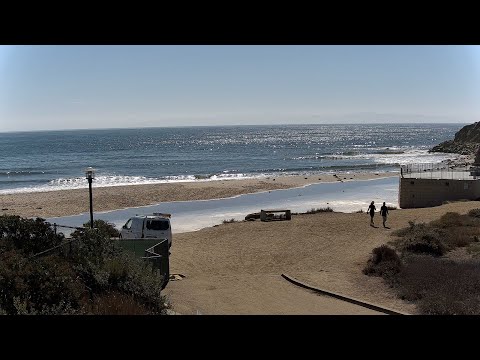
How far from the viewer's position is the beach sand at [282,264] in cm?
979

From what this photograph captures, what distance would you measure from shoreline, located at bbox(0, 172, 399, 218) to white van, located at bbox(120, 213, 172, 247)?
47.0ft

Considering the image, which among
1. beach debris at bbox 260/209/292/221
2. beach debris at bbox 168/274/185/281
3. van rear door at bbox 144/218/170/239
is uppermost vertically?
van rear door at bbox 144/218/170/239

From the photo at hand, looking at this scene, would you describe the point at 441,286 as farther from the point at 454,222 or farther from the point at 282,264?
the point at 454,222

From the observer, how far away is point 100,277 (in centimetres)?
702

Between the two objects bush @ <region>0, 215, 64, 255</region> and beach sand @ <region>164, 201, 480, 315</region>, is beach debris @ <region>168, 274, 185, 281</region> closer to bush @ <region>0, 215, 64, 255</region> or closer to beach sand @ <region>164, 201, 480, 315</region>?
beach sand @ <region>164, 201, 480, 315</region>

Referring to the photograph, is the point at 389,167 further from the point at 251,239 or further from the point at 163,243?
the point at 163,243

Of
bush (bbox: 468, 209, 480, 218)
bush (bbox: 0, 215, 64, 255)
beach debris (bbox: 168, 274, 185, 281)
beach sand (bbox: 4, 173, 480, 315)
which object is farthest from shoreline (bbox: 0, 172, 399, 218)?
bush (bbox: 468, 209, 480, 218)

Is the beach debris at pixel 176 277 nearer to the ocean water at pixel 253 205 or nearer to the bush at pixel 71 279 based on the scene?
the bush at pixel 71 279

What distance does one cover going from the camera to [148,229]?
15594 mm

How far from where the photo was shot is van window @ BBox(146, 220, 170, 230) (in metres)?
15.7

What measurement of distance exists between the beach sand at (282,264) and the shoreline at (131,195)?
12.1m

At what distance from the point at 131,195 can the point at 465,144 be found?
2461 inches
